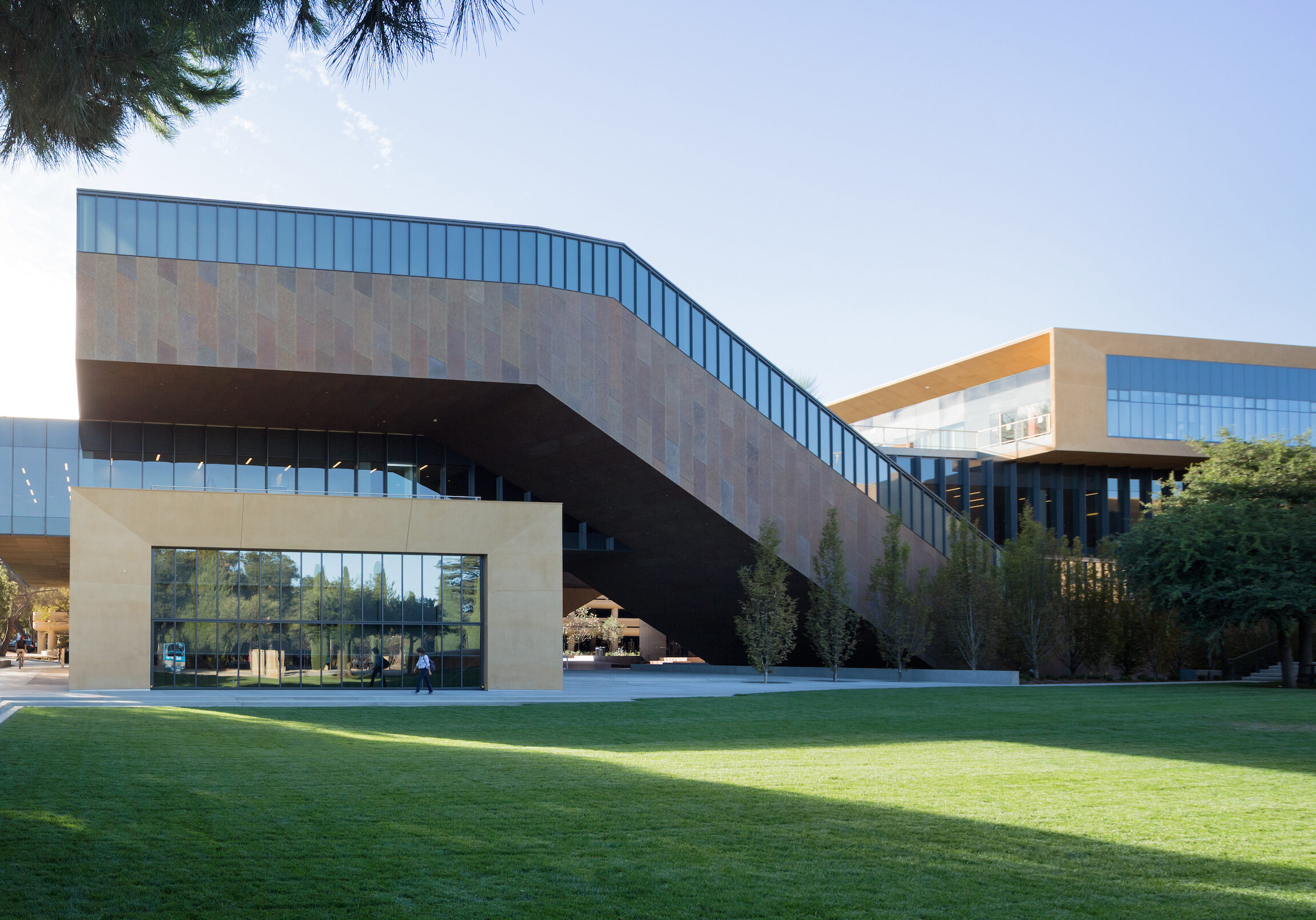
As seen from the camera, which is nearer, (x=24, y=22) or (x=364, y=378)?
(x=24, y=22)

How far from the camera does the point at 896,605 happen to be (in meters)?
42.8

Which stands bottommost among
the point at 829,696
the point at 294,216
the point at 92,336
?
the point at 829,696

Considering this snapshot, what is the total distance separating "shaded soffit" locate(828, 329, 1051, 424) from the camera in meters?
52.8

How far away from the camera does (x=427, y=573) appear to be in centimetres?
3619

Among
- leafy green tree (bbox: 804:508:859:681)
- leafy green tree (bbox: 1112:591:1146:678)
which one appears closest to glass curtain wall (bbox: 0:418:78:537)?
leafy green tree (bbox: 804:508:859:681)

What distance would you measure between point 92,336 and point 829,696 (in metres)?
24.6

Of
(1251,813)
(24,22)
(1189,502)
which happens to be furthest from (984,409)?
(24,22)

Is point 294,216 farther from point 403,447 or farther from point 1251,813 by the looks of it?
point 1251,813

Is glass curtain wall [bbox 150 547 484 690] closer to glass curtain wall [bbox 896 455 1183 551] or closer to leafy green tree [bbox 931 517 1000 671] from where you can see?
leafy green tree [bbox 931 517 1000 671]

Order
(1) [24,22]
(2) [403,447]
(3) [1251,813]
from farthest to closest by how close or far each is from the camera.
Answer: (2) [403,447], (3) [1251,813], (1) [24,22]

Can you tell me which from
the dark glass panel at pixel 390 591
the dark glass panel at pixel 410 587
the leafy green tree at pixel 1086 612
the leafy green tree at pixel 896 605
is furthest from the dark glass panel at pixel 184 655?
the leafy green tree at pixel 1086 612

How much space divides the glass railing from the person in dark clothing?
1246cm

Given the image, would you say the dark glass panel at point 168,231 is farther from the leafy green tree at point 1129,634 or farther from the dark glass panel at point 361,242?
the leafy green tree at point 1129,634

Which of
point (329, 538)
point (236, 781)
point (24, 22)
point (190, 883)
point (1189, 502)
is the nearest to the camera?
point (190, 883)
